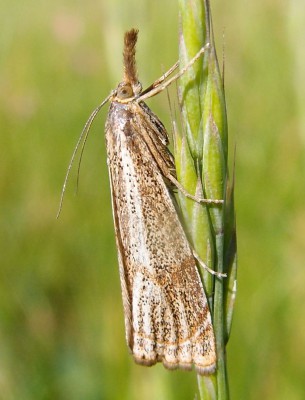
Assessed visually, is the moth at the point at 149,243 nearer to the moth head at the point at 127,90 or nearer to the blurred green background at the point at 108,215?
the moth head at the point at 127,90

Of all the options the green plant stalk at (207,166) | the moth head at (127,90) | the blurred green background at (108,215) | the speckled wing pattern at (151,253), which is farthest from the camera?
the blurred green background at (108,215)

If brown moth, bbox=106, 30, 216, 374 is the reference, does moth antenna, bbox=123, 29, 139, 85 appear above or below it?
above

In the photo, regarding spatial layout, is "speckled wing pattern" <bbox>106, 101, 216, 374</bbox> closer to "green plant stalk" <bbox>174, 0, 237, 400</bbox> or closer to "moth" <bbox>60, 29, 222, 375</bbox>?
"moth" <bbox>60, 29, 222, 375</bbox>

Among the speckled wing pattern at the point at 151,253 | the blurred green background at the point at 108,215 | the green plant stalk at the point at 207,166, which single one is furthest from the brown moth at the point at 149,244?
the blurred green background at the point at 108,215

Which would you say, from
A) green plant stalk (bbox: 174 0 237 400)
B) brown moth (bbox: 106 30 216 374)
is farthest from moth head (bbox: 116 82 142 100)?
green plant stalk (bbox: 174 0 237 400)

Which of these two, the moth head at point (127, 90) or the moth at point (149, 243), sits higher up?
the moth head at point (127, 90)

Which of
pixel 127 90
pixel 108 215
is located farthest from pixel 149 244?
pixel 108 215

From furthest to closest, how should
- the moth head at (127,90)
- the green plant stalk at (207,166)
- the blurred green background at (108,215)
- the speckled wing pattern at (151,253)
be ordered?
the blurred green background at (108,215)
the moth head at (127,90)
the speckled wing pattern at (151,253)
the green plant stalk at (207,166)
